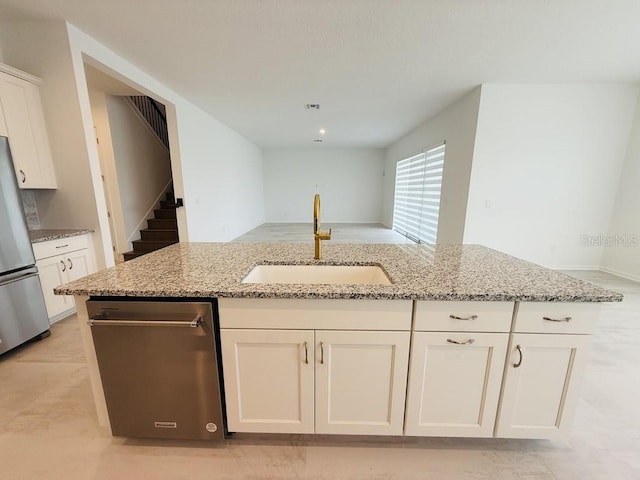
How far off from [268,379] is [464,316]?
3.14 ft

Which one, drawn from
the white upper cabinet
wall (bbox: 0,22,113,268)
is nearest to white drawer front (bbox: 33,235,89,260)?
wall (bbox: 0,22,113,268)

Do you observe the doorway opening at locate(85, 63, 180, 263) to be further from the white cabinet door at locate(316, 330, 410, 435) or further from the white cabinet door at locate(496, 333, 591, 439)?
the white cabinet door at locate(496, 333, 591, 439)

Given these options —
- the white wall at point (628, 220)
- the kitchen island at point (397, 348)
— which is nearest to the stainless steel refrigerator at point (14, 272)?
the kitchen island at point (397, 348)

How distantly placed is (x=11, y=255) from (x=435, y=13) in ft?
13.0

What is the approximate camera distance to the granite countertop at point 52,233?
7.48 ft

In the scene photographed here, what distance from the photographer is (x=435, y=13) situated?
2.14 meters

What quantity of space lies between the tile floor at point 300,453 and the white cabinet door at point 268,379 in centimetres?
16

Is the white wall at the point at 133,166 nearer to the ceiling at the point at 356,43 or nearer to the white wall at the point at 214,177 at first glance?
the white wall at the point at 214,177

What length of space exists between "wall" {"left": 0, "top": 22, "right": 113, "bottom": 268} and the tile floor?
5.59 ft

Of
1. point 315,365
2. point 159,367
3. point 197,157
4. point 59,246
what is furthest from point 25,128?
point 315,365

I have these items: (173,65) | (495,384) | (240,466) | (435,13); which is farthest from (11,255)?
(435,13)

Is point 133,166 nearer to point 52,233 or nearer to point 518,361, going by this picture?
point 52,233

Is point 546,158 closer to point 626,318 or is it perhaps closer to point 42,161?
point 626,318

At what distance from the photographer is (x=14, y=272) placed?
203 centimetres
